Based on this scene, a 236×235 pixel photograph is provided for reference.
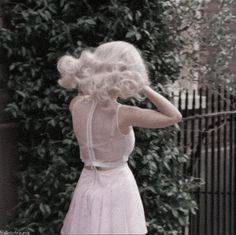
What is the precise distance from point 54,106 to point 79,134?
1.31 meters

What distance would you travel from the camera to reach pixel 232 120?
21.1 ft

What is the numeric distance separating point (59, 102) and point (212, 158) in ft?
7.20

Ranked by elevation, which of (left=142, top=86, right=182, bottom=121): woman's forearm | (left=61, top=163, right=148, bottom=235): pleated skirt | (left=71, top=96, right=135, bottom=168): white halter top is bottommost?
(left=61, top=163, right=148, bottom=235): pleated skirt

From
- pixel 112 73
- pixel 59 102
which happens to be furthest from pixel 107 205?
pixel 59 102

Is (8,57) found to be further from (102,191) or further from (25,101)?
(102,191)

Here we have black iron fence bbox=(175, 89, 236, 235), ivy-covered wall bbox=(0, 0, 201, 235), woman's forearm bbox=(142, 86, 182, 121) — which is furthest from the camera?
black iron fence bbox=(175, 89, 236, 235)

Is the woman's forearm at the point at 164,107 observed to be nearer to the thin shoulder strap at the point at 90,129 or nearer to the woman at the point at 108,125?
the woman at the point at 108,125

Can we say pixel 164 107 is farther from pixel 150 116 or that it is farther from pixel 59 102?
pixel 59 102

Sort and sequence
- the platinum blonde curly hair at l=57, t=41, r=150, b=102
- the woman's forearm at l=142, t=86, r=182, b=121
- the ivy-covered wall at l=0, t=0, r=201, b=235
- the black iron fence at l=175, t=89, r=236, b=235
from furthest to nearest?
the black iron fence at l=175, t=89, r=236, b=235 → the ivy-covered wall at l=0, t=0, r=201, b=235 → the woman's forearm at l=142, t=86, r=182, b=121 → the platinum blonde curly hair at l=57, t=41, r=150, b=102

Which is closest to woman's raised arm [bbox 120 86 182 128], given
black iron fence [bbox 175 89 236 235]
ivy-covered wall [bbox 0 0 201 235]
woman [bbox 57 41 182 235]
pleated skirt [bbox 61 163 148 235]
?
woman [bbox 57 41 182 235]

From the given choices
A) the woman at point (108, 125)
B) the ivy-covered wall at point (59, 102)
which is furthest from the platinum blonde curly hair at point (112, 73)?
the ivy-covered wall at point (59, 102)

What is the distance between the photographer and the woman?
319 cm

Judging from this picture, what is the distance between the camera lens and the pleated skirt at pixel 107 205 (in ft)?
11.0

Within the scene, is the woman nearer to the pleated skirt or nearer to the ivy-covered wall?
the pleated skirt
